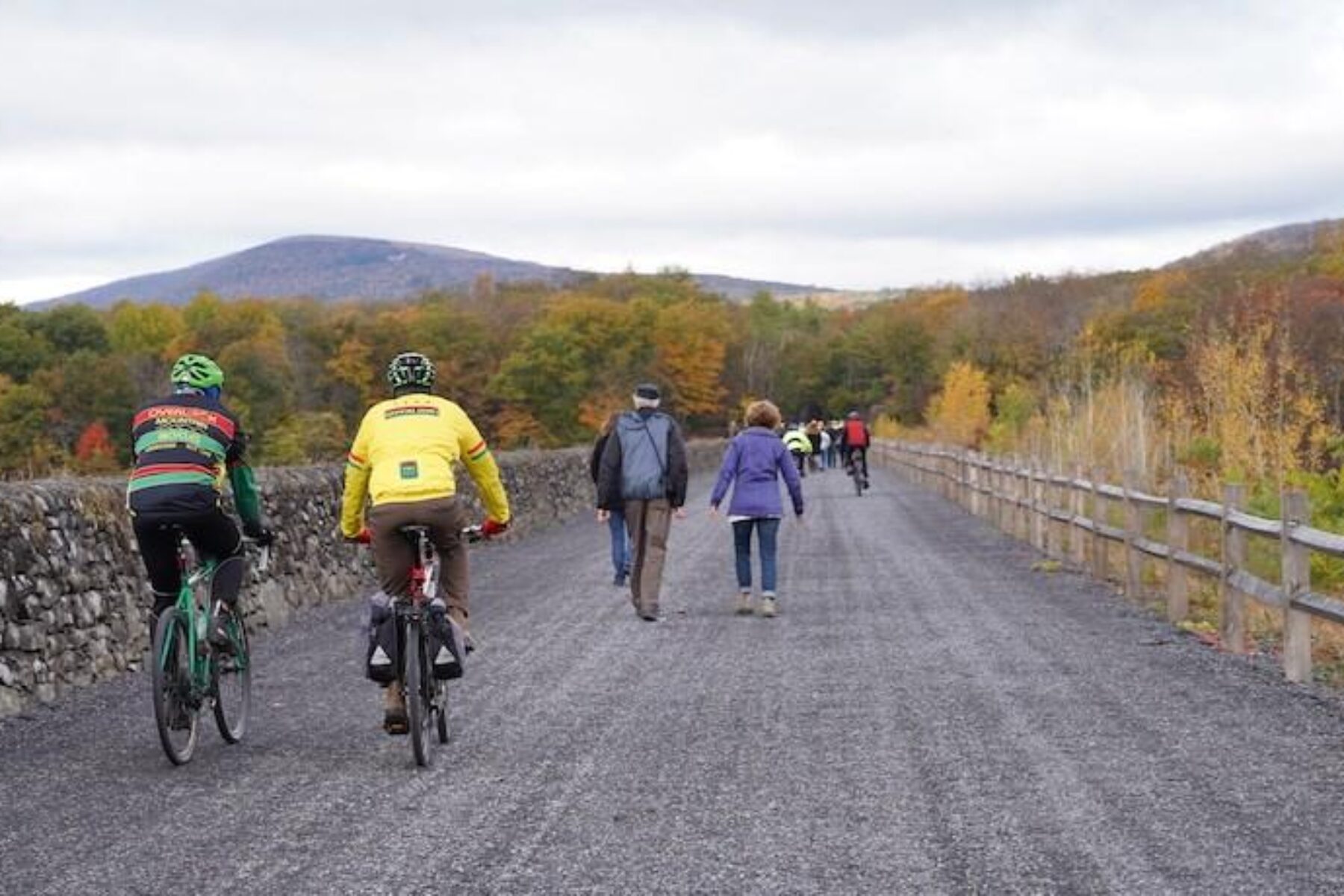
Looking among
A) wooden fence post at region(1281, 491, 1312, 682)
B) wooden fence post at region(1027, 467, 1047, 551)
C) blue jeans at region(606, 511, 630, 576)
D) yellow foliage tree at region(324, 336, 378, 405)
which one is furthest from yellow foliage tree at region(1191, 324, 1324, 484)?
yellow foliage tree at region(324, 336, 378, 405)

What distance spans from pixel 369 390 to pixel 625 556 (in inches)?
4251

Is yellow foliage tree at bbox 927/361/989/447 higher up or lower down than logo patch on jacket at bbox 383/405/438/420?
lower down

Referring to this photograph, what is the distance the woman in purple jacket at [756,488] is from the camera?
14.8 meters

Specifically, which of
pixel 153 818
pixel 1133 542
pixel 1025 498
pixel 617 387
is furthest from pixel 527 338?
pixel 153 818

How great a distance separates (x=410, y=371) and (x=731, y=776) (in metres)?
2.36

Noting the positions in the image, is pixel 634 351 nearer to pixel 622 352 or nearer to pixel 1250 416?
pixel 622 352

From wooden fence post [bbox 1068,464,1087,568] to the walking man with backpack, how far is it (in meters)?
5.76

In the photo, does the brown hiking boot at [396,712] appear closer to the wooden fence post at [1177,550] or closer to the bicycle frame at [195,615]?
the bicycle frame at [195,615]

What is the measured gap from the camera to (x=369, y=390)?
123500 millimetres

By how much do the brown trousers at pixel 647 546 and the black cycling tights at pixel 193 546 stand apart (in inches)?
243

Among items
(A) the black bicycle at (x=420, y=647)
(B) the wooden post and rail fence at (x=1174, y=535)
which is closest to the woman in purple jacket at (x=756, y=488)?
(B) the wooden post and rail fence at (x=1174, y=535)

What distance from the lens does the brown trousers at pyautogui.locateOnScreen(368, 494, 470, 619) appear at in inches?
305

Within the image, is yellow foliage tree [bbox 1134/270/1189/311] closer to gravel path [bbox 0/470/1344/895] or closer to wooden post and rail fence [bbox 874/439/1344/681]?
wooden post and rail fence [bbox 874/439/1344/681]

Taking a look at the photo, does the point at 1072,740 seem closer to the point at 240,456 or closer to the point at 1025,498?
the point at 240,456
